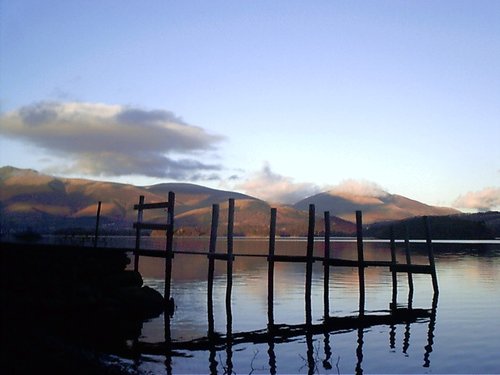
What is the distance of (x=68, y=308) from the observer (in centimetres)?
1789

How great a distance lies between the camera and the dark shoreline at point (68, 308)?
9741 millimetres

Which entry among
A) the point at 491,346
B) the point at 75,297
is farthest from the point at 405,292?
the point at 75,297

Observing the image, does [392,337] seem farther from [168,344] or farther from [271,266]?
[271,266]

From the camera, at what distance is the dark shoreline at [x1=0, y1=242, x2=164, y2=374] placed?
9.74 meters

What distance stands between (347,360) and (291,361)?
1615 mm

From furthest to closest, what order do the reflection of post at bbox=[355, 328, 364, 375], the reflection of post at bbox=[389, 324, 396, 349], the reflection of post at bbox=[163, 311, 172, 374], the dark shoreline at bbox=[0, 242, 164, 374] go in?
the reflection of post at bbox=[389, 324, 396, 349], the reflection of post at bbox=[163, 311, 172, 374], the reflection of post at bbox=[355, 328, 364, 375], the dark shoreline at bbox=[0, 242, 164, 374]

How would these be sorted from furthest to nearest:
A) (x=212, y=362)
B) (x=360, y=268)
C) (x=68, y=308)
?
(x=360, y=268)
(x=68, y=308)
(x=212, y=362)

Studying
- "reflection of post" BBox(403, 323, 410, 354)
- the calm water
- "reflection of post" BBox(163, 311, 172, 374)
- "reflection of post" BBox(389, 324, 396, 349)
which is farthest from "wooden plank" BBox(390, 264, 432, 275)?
"reflection of post" BBox(163, 311, 172, 374)

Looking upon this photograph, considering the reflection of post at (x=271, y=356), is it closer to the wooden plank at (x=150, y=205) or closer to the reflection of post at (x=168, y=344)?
the reflection of post at (x=168, y=344)

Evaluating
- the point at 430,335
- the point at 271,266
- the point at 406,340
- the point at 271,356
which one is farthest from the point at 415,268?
the point at 271,356

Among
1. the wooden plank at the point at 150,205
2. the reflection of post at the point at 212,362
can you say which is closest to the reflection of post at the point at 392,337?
the reflection of post at the point at 212,362

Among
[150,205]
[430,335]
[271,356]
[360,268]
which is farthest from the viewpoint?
[360,268]

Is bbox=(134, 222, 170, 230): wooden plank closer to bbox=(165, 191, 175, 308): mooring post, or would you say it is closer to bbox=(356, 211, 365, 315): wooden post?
bbox=(165, 191, 175, 308): mooring post

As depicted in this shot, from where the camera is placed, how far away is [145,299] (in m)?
23.0
